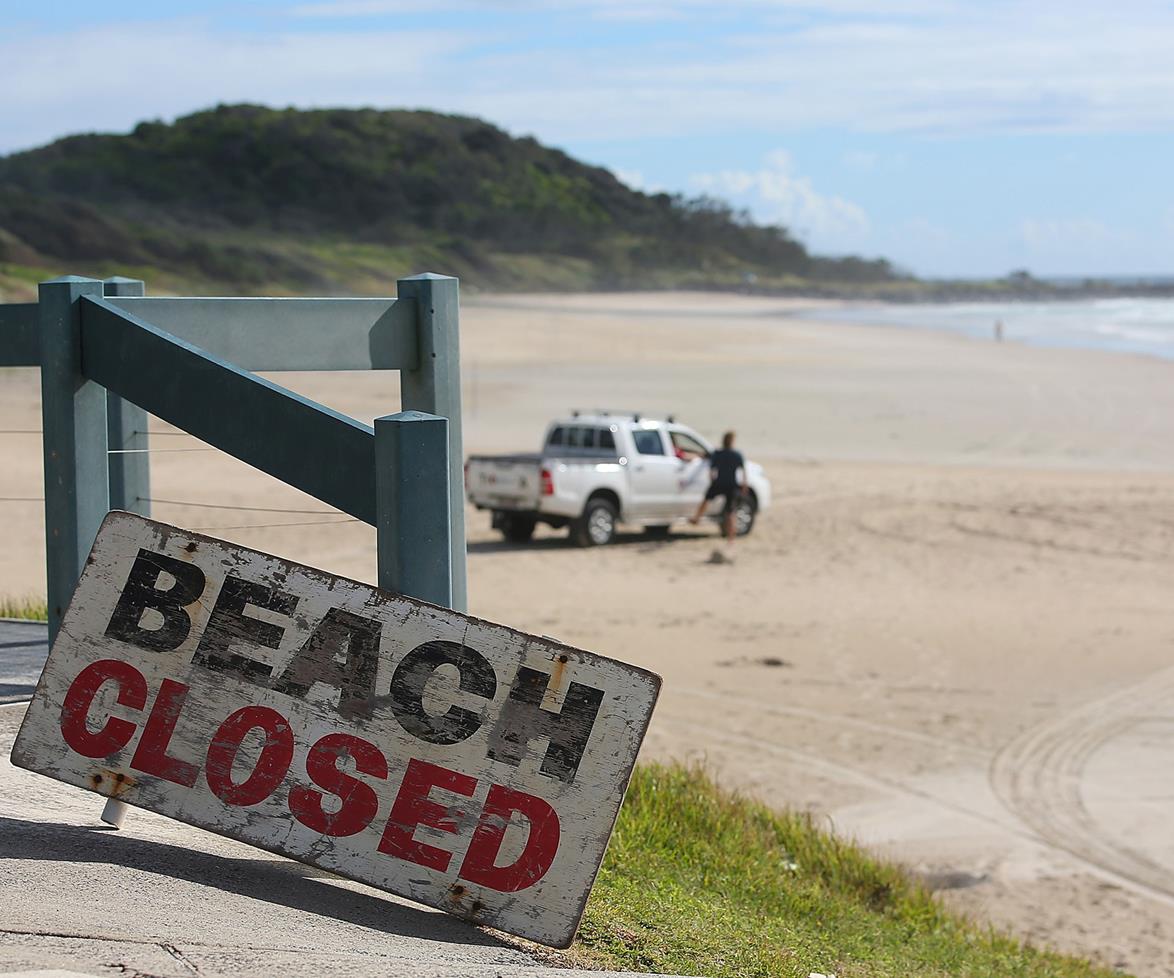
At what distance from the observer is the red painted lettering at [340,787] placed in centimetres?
398

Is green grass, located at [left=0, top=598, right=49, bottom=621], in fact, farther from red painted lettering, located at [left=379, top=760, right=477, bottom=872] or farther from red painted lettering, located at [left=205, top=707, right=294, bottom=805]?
red painted lettering, located at [left=379, top=760, right=477, bottom=872]

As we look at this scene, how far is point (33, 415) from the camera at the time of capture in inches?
1233

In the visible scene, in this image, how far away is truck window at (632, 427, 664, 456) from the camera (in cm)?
1995

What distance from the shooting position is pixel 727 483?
19.4m

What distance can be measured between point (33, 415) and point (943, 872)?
26883 millimetres

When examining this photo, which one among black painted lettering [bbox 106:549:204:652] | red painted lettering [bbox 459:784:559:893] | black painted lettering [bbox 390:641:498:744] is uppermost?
black painted lettering [bbox 106:549:204:652]

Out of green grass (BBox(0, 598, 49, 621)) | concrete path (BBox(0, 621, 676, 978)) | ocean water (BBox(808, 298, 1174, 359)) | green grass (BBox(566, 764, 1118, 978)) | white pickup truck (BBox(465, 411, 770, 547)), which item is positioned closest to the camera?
concrete path (BBox(0, 621, 676, 978))

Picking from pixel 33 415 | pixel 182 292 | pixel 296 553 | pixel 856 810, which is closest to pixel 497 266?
pixel 182 292

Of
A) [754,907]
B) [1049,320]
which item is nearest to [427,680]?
[754,907]

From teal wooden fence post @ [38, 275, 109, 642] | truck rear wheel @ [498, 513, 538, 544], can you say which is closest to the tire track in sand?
teal wooden fence post @ [38, 275, 109, 642]

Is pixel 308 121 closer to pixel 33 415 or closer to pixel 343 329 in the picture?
pixel 33 415

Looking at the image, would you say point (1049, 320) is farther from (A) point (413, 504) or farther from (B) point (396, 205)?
(A) point (413, 504)

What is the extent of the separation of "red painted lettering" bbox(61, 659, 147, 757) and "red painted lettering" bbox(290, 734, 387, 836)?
1.74 ft

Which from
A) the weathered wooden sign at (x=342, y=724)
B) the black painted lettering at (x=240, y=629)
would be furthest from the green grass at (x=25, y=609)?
the black painted lettering at (x=240, y=629)
